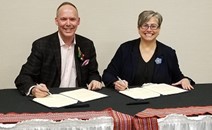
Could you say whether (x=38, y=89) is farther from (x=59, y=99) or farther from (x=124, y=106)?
(x=124, y=106)

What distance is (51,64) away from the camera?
8.40ft

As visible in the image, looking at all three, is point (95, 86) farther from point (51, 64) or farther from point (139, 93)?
point (51, 64)

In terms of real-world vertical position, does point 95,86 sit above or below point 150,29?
below

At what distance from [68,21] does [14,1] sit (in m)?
0.79

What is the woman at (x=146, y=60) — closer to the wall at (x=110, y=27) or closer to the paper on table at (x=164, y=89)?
the paper on table at (x=164, y=89)

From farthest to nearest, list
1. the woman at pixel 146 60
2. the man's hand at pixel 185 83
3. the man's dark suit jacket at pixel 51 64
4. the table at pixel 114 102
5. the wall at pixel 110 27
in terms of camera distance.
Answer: the wall at pixel 110 27
the woman at pixel 146 60
the man's dark suit jacket at pixel 51 64
the man's hand at pixel 185 83
the table at pixel 114 102

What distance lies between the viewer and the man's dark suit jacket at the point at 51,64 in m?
2.50

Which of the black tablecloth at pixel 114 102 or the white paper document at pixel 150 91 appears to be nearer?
the black tablecloth at pixel 114 102

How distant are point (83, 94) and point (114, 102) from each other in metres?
0.23

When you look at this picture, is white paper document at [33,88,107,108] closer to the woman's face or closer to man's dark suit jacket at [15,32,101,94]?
man's dark suit jacket at [15,32,101,94]

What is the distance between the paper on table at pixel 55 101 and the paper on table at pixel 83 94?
0.19ft

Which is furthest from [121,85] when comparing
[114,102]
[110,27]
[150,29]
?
[110,27]

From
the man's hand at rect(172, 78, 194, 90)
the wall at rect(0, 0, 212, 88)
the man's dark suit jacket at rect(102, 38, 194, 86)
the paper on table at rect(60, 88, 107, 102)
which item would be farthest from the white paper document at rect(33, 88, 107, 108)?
the wall at rect(0, 0, 212, 88)

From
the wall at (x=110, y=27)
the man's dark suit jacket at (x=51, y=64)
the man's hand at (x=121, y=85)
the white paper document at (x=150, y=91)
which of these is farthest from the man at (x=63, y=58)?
the wall at (x=110, y=27)
